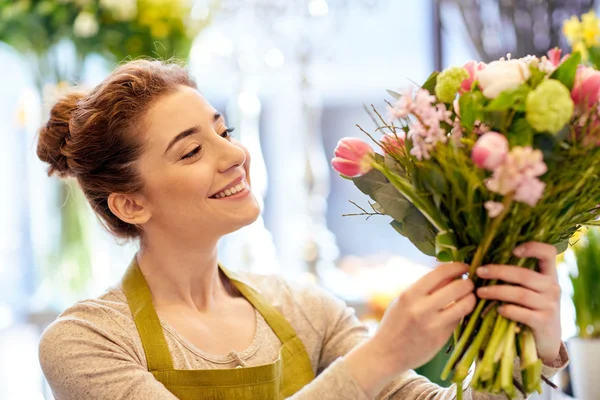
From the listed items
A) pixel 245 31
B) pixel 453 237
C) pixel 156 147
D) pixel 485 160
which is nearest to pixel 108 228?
pixel 156 147

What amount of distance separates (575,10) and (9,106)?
2382 mm

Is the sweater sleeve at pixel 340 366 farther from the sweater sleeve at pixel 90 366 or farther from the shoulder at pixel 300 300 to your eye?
the sweater sleeve at pixel 90 366

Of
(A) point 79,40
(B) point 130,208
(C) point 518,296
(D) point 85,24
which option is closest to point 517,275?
(C) point 518,296

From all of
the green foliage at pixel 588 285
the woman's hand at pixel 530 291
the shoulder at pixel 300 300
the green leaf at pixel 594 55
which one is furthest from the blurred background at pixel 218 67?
the woman's hand at pixel 530 291

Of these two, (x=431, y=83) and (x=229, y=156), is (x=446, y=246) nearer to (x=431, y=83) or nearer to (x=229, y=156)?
(x=431, y=83)

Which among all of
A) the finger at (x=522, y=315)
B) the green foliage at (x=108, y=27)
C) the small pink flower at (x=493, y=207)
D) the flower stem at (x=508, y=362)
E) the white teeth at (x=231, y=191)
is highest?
the green foliage at (x=108, y=27)

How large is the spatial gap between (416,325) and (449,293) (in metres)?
0.06

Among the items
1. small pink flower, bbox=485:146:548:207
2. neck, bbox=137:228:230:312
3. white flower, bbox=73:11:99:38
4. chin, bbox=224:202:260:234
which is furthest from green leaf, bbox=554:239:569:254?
white flower, bbox=73:11:99:38

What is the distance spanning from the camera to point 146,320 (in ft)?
5.07

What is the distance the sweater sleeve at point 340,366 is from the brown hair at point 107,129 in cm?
45

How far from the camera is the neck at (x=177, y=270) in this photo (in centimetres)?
162

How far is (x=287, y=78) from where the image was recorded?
12.5 ft

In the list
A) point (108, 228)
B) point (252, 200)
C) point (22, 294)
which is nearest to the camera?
point (252, 200)

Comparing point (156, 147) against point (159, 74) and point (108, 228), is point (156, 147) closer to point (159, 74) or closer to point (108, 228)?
point (159, 74)
